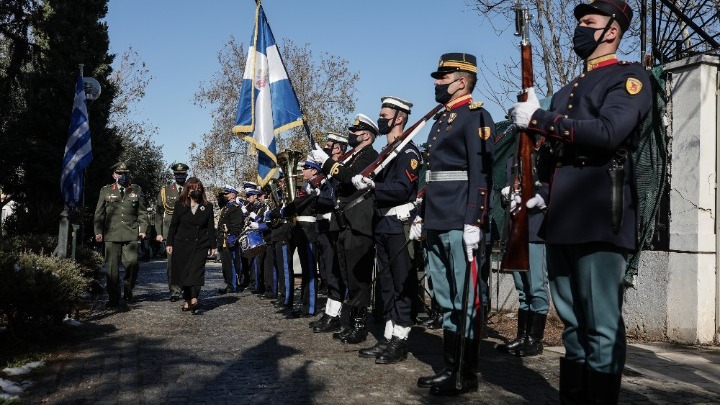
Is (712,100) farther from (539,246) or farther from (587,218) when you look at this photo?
(587,218)

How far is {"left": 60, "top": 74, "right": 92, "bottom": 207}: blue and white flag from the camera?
10.1 meters

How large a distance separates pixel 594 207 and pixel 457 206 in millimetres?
1578

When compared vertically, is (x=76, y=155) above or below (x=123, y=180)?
above

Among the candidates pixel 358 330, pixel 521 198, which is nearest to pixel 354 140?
pixel 358 330

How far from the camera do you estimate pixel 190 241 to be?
10.6 m

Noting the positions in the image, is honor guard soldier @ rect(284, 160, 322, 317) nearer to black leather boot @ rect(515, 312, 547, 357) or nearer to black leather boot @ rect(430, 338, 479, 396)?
black leather boot @ rect(515, 312, 547, 357)

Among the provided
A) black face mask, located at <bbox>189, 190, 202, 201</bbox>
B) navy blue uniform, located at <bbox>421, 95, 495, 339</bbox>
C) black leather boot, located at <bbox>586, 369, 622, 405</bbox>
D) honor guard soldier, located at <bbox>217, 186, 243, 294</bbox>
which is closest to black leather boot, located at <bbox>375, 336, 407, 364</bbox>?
navy blue uniform, located at <bbox>421, 95, 495, 339</bbox>

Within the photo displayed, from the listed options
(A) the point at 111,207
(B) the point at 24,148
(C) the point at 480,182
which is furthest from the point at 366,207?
(B) the point at 24,148

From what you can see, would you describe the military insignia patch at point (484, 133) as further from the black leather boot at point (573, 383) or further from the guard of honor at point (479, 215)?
the black leather boot at point (573, 383)

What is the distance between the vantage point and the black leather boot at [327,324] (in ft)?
26.3

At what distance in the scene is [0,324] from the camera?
6.84 metres

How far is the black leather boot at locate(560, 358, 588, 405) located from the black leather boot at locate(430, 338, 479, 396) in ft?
3.90

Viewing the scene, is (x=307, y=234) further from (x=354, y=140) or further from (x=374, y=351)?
(x=374, y=351)

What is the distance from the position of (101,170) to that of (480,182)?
21386 mm
